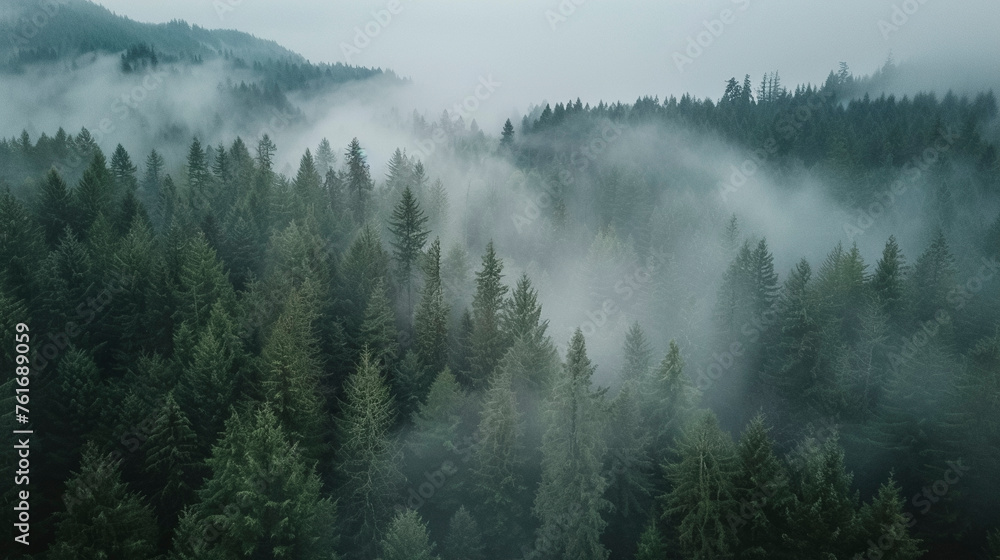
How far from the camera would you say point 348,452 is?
3150 cm

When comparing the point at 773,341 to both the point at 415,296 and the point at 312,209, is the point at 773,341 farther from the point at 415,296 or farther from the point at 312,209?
the point at 312,209

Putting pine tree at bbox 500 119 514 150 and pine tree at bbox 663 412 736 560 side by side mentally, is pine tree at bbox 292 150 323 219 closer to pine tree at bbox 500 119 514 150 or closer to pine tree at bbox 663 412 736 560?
pine tree at bbox 663 412 736 560

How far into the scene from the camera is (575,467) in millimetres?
27406

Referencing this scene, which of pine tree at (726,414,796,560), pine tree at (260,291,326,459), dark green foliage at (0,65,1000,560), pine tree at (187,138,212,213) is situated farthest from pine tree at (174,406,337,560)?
pine tree at (187,138,212,213)

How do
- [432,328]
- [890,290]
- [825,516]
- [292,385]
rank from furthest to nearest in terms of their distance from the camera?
[890,290]
[432,328]
[292,385]
[825,516]

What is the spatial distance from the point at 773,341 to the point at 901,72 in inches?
7190

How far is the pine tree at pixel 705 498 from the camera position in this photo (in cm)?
2559

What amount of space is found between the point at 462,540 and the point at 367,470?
627 cm

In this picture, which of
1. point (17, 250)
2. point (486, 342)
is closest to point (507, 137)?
point (486, 342)

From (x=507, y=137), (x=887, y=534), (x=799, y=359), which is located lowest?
(x=799, y=359)

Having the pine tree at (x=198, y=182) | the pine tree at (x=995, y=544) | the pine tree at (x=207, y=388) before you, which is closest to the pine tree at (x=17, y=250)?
the pine tree at (x=207, y=388)

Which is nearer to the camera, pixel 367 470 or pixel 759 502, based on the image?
pixel 759 502

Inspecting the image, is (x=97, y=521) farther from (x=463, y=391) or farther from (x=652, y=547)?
(x=652, y=547)

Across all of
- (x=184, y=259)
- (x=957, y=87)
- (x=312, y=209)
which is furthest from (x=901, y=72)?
(x=184, y=259)
